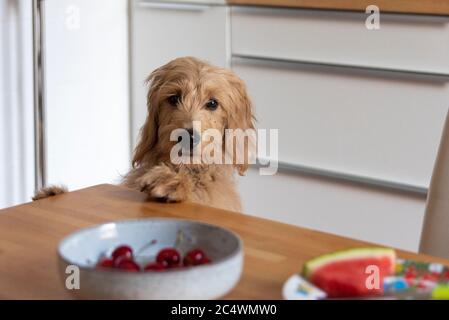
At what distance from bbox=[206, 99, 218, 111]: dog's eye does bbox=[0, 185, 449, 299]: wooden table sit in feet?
1.87

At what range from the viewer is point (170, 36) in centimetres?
361

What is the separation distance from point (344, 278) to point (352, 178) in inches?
79.9

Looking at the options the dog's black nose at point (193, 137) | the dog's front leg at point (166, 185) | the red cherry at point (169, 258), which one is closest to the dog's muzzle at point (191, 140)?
the dog's black nose at point (193, 137)

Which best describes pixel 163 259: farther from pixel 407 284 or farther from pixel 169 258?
pixel 407 284

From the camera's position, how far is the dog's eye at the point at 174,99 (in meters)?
2.21

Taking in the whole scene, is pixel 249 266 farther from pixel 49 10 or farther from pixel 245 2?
pixel 49 10

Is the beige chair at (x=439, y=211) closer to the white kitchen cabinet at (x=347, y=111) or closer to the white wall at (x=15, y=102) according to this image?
the white kitchen cabinet at (x=347, y=111)

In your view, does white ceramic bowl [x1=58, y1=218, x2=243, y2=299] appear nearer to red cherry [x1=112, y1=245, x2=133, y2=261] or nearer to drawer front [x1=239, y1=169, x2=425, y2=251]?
red cherry [x1=112, y1=245, x2=133, y2=261]

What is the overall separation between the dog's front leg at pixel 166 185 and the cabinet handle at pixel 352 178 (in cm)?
141

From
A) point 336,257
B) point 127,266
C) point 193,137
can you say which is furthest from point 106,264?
point 193,137

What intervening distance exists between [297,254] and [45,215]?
0.51 m

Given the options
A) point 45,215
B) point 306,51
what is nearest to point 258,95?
point 306,51

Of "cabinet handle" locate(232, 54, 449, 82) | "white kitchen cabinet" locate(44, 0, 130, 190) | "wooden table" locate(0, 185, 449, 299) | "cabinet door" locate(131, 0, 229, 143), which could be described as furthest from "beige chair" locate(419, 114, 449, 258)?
"white kitchen cabinet" locate(44, 0, 130, 190)

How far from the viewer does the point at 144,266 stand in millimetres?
1178
